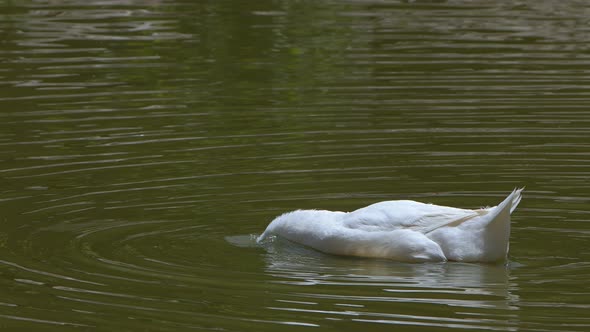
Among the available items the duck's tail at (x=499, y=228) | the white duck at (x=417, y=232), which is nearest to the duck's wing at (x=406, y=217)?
the white duck at (x=417, y=232)

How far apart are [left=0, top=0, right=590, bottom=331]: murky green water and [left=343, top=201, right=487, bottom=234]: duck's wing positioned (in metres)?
0.23

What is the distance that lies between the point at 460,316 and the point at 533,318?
1.15ft

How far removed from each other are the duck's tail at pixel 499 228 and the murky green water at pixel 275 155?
0.13m

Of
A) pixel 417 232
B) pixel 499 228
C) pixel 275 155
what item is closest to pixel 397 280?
pixel 417 232

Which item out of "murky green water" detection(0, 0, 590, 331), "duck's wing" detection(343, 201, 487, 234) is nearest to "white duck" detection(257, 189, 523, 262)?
"duck's wing" detection(343, 201, 487, 234)

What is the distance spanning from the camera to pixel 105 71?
15.0 meters

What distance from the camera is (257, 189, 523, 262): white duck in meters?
7.26

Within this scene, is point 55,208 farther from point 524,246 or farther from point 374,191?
point 524,246

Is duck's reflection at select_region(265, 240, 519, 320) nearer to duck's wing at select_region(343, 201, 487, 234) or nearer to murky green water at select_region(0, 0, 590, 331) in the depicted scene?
murky green water at select_region(0, 0, 590, 331)

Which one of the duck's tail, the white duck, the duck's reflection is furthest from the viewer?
the white duck

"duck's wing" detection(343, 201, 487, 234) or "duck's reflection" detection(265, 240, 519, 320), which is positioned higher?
"duck's wing" detection(343, 201, 487, 234)

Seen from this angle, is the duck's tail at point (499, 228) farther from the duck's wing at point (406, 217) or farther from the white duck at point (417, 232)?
the duck's wing at point (406, 217)

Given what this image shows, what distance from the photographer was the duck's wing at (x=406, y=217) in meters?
7.36

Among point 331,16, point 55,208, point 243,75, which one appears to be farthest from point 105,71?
A: point 55,208
